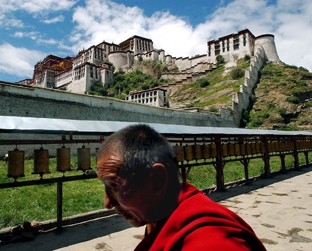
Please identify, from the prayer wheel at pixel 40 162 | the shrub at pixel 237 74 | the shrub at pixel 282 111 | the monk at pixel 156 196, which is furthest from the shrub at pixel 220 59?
the monk at pixel 156 196

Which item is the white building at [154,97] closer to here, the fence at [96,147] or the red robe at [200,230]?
the fence at [96,147]

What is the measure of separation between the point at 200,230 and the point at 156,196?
0.24 m

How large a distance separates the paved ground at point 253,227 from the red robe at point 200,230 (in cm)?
383

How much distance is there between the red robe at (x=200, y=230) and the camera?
884 mm

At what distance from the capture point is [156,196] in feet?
3.58

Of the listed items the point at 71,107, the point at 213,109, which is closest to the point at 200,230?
the point at 71,107

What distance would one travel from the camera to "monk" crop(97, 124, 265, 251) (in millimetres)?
952

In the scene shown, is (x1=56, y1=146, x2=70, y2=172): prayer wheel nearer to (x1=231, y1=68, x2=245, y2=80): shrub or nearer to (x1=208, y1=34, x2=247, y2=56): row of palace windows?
(x1=231, y1=68, x2=245, y2=80): shrub

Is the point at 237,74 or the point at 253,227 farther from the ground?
the point at 237,74

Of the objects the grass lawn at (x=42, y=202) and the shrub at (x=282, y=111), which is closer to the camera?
the grass lawn at (x=42, y=202)

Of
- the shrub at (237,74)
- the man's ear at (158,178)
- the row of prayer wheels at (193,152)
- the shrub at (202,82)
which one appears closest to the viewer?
A: the man's ear at (158,178)

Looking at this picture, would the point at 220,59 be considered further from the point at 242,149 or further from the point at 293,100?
the point at 242,149

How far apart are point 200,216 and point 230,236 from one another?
0.39 ft

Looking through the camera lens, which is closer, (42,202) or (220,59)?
(42,202)
